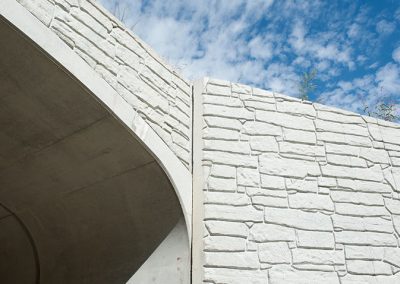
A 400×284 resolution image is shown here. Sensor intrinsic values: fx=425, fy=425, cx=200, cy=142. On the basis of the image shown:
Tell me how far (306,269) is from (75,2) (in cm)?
242

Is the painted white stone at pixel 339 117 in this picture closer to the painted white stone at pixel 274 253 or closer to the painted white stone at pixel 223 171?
the painted white stone at pixel 223 171

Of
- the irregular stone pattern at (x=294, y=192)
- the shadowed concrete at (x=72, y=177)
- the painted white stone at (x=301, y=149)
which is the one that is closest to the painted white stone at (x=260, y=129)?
the irregular stone pattern at (x=294, y=192)

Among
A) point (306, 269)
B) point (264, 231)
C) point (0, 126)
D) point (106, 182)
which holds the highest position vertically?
point (0, 126)

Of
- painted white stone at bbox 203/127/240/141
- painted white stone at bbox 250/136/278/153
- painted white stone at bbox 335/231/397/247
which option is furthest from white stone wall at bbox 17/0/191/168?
painted white stone at bbox 335/231/397/247

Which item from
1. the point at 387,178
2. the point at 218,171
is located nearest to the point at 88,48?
the point at 218,171

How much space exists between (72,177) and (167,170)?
0.79 m

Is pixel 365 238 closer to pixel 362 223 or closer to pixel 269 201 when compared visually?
pixel 362 223

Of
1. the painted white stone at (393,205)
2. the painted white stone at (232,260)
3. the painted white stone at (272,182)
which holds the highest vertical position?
the painted white stone at (272,182)

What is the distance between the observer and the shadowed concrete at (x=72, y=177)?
8.75ft

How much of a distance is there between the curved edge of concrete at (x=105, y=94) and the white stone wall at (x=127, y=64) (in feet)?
0.32

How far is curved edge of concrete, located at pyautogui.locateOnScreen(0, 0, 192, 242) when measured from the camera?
2.38m

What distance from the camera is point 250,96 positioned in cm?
360

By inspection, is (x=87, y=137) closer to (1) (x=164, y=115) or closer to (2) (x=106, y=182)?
(2) (x=106, y=182)

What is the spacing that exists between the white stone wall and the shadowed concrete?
9.6 inches
